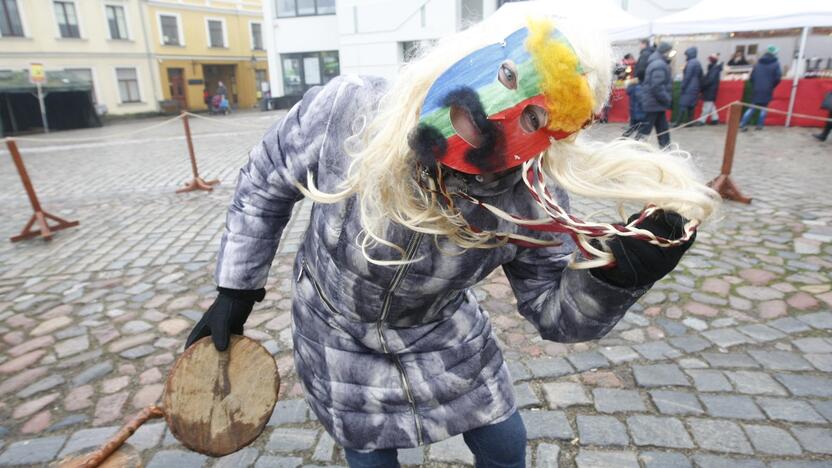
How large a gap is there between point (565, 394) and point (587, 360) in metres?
0.38

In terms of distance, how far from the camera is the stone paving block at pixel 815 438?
2309mm

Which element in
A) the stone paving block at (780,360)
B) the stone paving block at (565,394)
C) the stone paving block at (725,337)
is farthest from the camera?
the stone paving block at (725,337)

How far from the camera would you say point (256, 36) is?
116ft

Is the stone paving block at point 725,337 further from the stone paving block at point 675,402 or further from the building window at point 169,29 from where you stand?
the building window at point 169,29

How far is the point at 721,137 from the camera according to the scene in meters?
11.2

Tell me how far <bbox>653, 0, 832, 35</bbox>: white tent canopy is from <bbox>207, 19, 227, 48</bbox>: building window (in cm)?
2840

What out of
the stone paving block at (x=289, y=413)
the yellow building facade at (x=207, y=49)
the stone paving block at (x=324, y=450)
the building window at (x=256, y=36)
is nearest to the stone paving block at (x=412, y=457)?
the stone paving block at (x=324, y=450)

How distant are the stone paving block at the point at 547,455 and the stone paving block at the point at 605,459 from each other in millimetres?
90

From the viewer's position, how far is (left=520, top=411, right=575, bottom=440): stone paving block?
2.47 meters

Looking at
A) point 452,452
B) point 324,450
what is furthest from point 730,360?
point 324,450

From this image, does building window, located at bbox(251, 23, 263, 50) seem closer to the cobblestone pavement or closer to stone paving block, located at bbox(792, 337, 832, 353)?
the cobblestone pavement

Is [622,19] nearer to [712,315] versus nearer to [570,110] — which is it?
[712,315]

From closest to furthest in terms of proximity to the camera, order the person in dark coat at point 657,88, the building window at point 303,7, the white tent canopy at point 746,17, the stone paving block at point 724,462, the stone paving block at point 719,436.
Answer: the stone paving block at point 724,462
the stone paving block at point 719,436
the person in dark coat at point 657,88
the white tent canopy at point 746,17
the building window at point 303,7

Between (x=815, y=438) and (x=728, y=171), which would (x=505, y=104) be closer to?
(x=815, y=438)
